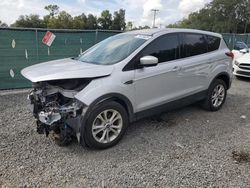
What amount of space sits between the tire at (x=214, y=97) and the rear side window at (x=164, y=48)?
4.33 feet

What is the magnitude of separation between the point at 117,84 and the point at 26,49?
181 inches

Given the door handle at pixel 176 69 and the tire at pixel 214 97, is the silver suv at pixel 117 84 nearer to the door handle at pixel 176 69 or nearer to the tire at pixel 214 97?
the door handle at pixel 176 69

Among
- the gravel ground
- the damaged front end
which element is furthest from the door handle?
the damaged front end

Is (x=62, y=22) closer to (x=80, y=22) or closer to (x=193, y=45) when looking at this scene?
(x=80, y=22)

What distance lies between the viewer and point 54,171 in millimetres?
3047

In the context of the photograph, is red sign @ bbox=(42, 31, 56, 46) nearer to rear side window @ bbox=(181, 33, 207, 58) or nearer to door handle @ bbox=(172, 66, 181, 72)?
rear side window @ bbox=(181, 33, 207, 58)

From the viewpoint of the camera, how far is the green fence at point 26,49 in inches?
262

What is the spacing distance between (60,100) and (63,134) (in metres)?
0.51

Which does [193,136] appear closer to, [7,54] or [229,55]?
[229,55]

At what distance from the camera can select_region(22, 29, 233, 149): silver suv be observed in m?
3.29

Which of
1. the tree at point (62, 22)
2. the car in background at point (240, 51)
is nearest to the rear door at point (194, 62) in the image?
the car in background at point (240, 51)

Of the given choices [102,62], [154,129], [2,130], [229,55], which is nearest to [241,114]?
[229,55]

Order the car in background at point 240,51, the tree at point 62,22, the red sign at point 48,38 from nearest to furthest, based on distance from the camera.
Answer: the red sign at point 48,38 < the car in background at point 240,51 < the tree at point 62,22

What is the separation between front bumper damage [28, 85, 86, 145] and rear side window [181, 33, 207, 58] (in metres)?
2.27
